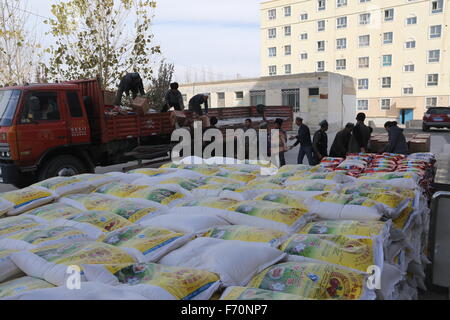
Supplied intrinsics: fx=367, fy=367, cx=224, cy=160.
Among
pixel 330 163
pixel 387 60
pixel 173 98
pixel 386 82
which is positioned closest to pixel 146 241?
pixel 330 163

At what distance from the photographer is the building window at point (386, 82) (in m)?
39.5

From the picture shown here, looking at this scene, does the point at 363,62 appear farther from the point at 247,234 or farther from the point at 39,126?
the point at 247,234

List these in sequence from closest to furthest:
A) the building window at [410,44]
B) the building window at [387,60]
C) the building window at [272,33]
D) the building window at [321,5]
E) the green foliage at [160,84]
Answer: the green foliage at [160,84], the building window at [410,44], the building window at [387,60], the building window at [321,5], the building window at [272,33]

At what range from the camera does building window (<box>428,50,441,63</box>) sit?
3666cm

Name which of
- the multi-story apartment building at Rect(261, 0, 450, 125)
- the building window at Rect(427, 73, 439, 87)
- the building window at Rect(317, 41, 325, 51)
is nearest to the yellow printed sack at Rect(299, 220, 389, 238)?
the multi-story apartment building at Rect(261, 0, 450, 125)

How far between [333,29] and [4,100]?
42.3 metres

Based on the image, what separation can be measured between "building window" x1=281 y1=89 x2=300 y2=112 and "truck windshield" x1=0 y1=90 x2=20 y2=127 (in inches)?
791

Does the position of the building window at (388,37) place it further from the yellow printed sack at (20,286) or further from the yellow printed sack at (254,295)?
the yellow printed sack at (20,286)

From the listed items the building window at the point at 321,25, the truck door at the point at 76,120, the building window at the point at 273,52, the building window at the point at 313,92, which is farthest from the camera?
the building window at the point at 273,52

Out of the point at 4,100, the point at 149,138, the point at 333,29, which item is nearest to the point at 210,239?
the point at 4,100

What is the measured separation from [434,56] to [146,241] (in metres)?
42.0

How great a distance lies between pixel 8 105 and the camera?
7082mm

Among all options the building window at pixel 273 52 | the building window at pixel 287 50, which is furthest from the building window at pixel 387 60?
the building window at pixel 273 52

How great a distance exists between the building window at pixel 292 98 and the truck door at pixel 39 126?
64.0 ft
